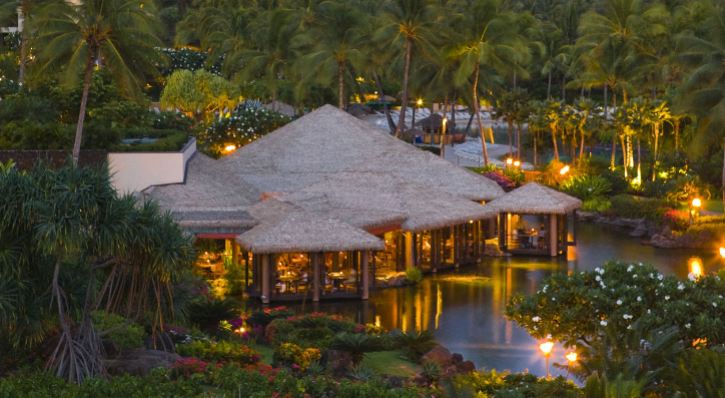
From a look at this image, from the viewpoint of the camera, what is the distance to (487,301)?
38438mm

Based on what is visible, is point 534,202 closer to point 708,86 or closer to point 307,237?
point 708,86

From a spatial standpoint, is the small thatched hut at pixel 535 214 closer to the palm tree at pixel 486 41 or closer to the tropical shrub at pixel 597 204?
the tropical shrub at pixel 597 204

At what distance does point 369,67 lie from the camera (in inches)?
3086

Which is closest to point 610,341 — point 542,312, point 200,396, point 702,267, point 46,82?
point 542,312

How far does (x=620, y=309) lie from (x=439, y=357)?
485 cm

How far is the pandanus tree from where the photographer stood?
72.1 ft

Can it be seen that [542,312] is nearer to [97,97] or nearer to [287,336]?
[287,336]

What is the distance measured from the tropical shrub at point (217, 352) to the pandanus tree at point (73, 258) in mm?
2563

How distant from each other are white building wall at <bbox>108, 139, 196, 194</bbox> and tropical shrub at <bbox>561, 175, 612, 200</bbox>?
76.6 ft

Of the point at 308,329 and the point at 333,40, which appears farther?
the point at 333,40

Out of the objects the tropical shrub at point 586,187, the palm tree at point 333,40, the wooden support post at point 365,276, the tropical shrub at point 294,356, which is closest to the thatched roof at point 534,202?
the wooden support post at point 365,276

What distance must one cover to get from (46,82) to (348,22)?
68.6 ft

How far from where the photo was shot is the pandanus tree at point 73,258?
21969mm

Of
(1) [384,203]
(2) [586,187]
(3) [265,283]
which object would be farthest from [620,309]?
(2) [586,187]
